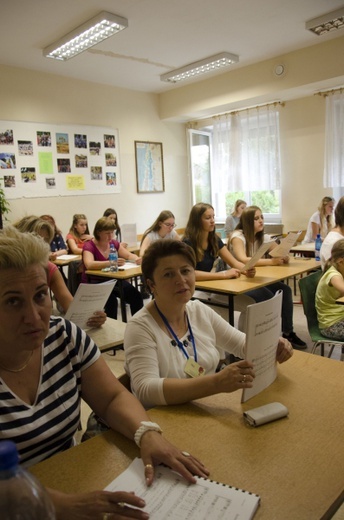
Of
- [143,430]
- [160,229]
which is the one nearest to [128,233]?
[160,229]

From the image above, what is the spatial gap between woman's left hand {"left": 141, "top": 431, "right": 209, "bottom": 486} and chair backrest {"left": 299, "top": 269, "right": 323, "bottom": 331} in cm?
211

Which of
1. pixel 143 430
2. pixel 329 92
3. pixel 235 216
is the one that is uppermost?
pixel 329 92

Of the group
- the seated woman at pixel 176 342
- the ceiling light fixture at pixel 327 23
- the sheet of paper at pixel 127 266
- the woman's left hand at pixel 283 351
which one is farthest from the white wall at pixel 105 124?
the woman's left hand at pixel 283 351

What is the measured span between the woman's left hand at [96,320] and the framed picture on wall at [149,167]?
554cm

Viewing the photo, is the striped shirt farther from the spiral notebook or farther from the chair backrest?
the chair backrest

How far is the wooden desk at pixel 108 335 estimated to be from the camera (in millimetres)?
2111

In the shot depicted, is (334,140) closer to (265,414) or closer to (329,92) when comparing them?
(329,92)

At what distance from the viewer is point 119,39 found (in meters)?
5.21

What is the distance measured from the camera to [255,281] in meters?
3.39

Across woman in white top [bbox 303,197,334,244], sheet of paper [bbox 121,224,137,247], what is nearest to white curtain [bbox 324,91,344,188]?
woman in white top [bbox 303,197,334,244]

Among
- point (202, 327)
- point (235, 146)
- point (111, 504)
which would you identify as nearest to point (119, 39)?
point (235, 146)

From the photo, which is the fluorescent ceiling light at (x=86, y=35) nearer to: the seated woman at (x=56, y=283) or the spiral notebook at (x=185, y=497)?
the seated woman at (x=56, y=283)

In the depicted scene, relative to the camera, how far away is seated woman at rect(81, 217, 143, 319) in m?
4.29

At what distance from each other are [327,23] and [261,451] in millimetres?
5375
